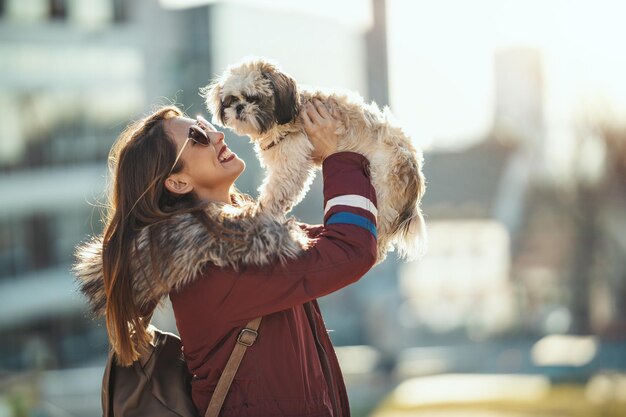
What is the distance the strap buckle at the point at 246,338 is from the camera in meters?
1.76

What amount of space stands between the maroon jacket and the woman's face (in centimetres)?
25

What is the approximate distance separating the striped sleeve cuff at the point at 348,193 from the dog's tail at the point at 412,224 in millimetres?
232

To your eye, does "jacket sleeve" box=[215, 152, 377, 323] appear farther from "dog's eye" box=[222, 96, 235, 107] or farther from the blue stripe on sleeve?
"dog's eye" box=[222, 96, 235, 107]

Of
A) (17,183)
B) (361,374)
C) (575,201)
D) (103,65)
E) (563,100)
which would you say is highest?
(103,65)

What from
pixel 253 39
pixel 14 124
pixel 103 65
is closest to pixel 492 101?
pixel 253 39

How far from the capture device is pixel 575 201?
1622cm

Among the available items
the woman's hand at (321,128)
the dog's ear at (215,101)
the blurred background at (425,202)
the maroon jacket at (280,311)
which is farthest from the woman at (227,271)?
the blurred background at (425,202)

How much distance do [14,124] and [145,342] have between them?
42.8 ft

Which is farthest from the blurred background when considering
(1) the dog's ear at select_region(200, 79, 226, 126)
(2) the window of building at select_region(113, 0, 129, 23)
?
(1) the dog's ear at select_region(200, 79, 226, 126)

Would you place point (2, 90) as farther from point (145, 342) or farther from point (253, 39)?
point (145, 342)

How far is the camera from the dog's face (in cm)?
206

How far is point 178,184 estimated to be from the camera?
192 centimetres

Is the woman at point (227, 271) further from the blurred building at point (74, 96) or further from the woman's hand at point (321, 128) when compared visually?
the blurred building at point (74, 96)

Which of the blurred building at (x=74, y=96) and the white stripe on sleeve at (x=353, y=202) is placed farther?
the blurred building at (x=74, y=96)
